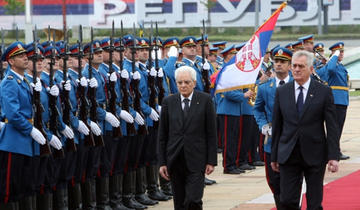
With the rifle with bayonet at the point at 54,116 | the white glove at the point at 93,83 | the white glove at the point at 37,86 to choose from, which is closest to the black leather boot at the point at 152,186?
the white glove at the point at 93,83

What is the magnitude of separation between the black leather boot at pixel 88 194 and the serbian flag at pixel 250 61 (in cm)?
370

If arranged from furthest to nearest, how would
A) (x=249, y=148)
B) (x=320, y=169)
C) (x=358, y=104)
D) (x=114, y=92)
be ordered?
(x=358, y=104) < (x=249, y=148) < (x=114, y=92) < (x=320, y=169)

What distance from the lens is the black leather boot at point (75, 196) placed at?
10.9 m

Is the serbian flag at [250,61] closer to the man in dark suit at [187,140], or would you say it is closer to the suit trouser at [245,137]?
the suit trouser at [245,137]

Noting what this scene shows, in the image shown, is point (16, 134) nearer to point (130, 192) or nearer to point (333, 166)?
point (130, 192)

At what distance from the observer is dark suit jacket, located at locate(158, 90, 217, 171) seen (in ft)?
30.8

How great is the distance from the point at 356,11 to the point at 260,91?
1945 inches

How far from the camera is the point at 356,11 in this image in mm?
58750

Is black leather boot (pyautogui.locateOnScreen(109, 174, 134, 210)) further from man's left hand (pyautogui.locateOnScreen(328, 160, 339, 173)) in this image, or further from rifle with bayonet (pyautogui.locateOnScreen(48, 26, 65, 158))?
man's left hand (pyautogui.locateOnScreen(328, 160, 339, 173))

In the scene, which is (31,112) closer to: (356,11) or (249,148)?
(249,148)

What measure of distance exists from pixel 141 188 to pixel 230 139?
3.52 m

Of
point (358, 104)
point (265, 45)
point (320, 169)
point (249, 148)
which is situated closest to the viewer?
point (320, 169)

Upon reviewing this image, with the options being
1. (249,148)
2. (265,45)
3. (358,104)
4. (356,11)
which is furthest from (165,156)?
(356,11)

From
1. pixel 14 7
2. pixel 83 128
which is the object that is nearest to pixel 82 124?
pixel 83 128
